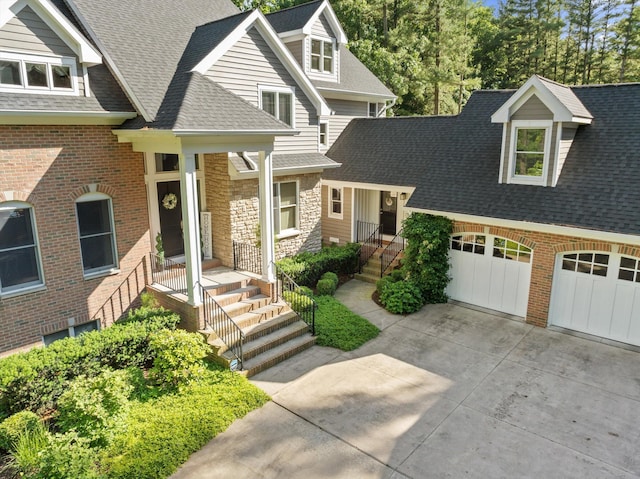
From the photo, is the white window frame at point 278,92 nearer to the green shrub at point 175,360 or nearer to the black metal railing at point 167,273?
the black metal railing at point 167,273

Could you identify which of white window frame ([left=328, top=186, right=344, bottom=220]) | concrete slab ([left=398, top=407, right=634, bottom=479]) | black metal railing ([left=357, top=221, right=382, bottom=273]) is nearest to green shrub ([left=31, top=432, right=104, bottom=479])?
concrete slab ([left=398, top=407, right=634, bottom=479])

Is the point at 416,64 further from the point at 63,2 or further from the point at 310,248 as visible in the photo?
the point at 63,2

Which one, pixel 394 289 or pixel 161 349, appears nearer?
pixel 161 349

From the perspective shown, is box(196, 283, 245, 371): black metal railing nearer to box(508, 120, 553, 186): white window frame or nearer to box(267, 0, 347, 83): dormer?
box(508, 120, 553, 186): white window frame

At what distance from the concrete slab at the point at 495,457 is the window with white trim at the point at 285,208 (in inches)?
352

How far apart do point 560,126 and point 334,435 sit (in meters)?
9.75

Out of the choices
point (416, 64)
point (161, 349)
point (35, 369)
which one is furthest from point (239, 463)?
point (416, 64)

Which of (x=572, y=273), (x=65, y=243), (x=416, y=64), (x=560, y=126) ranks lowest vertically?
(x=572, y=273)

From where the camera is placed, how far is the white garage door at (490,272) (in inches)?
501

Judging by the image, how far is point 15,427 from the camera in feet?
24.8

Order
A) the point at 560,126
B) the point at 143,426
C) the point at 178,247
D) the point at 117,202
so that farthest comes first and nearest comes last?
1. the point at 178,247
2. the point at 560,126
3. the point at 117,202
4. the point at 143,426

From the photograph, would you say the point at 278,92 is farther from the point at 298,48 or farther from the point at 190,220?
the point at 190,220

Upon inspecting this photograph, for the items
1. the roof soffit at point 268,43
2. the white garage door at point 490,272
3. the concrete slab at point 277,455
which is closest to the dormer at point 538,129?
the white garage door at point 490,272

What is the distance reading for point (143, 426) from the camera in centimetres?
801
